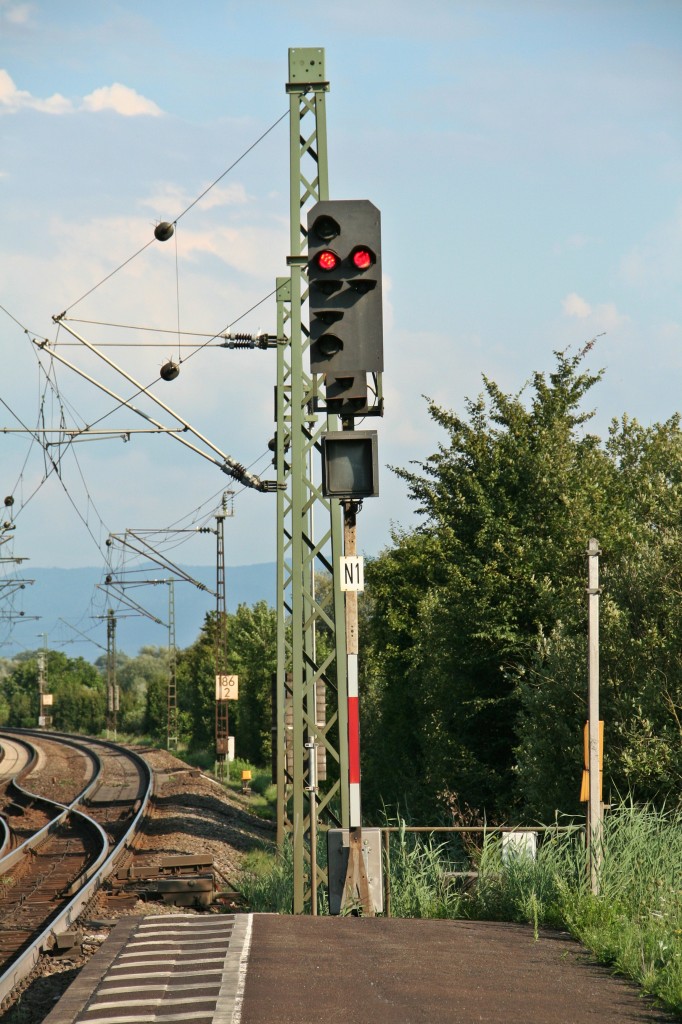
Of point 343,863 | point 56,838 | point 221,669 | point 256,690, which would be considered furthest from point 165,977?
point 256,690

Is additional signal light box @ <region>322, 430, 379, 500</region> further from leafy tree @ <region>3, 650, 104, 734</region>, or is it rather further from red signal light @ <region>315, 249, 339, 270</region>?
leafy tree @ <region>3, 650, 104, 734</region>

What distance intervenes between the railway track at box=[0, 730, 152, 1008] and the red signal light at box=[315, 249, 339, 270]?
23.8ft

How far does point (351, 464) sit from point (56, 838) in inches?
741

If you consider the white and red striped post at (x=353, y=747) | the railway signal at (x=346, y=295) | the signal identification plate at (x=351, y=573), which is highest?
the railway signal at (x=346, y=295)

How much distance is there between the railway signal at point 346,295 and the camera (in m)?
10.4

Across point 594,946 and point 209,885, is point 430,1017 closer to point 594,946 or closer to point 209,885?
point 594,946

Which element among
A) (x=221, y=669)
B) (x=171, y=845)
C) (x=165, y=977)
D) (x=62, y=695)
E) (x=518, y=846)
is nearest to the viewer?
(x=165, y=977)

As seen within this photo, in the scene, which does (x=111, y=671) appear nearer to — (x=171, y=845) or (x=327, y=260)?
(x=171, y=845)

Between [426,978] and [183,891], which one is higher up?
[426,978]

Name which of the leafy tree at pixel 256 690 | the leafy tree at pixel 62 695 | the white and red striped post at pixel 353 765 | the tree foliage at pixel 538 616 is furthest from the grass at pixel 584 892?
the leafy tree at pixel 62 695

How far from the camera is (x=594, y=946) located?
30.6ft

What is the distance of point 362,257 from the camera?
10.5 m

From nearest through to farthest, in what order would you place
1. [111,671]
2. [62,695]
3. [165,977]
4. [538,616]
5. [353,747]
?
[165,977], [353,747], [538,616], [111,671], [62,695]

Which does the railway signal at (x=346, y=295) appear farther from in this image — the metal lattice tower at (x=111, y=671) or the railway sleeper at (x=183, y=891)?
the metal lattice tower at (x=111, y=671)
